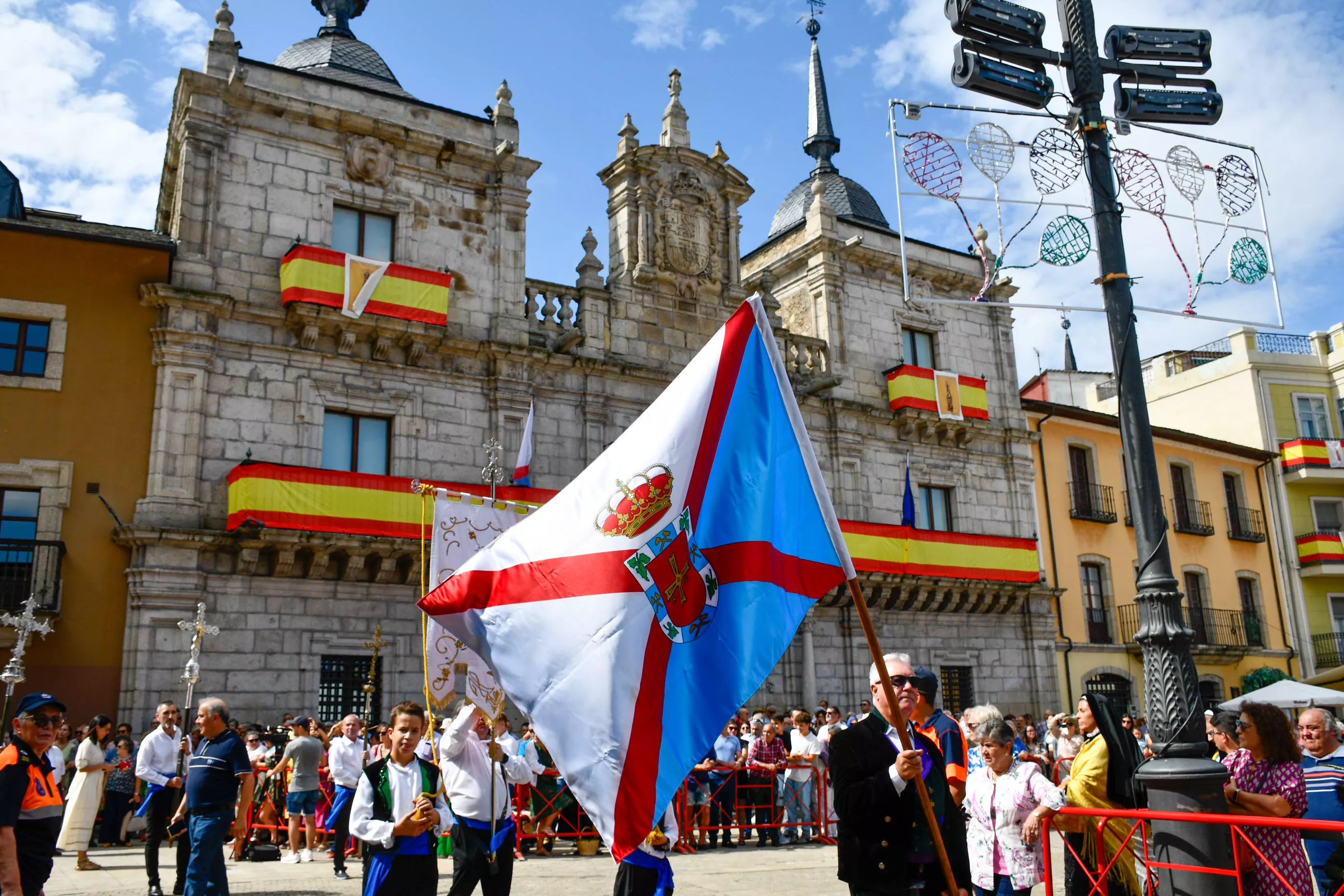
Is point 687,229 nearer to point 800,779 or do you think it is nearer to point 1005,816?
point 800,779

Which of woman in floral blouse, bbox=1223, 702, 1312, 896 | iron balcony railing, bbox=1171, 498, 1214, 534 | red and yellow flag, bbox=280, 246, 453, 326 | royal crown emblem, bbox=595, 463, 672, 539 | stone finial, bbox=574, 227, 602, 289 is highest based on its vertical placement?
stone finial, bbox=574, 227, 602, 289

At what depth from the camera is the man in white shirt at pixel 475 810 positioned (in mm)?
7809

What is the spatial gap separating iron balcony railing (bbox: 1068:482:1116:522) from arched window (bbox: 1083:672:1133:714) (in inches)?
165

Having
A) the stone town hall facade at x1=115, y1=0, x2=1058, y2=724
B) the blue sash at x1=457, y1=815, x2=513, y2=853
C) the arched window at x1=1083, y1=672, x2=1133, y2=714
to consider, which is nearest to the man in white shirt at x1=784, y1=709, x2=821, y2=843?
the stone town hall facade at x1=115, y1=0, x2=1058, y2=724

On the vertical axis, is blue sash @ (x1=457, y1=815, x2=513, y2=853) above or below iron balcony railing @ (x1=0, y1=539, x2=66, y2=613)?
below

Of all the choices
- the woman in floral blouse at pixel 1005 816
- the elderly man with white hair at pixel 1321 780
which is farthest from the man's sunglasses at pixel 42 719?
the elderly man with white hair at pixel 1321 780

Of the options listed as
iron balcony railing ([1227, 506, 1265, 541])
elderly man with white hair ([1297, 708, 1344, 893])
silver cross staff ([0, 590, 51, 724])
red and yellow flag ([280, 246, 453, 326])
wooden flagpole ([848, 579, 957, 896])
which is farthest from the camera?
iron balcony railing ([1227, 506, 1265, 541])

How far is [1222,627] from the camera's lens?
31547 mm

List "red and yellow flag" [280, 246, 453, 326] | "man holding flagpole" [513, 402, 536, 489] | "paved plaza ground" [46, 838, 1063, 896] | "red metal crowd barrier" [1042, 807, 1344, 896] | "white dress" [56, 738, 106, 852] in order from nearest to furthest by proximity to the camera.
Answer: "red metal crowd barrier" [1042, 807, 1344, 896], "paved plaza ground" [46, 838, 1063, 896], "white dress" [56, 738, 106, 852], "red and yellow flag" [280, 246, 453, 326], "man holding flagpole" [513, 402, 536, 489]

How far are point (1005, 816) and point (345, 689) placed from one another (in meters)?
14.4

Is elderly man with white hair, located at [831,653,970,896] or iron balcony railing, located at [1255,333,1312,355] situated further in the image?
iron balcony railing, located at [1255,333,1312,355]

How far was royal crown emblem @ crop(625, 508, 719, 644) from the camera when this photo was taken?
5.37m

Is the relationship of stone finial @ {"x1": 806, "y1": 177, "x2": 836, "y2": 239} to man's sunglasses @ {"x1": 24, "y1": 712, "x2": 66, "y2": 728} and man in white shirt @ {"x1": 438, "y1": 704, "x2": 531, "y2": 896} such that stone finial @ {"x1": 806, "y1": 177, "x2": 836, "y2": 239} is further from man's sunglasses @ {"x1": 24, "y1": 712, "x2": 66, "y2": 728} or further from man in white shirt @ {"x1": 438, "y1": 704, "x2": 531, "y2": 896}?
man's sunglasses @ {"x1": 24, "y1": 712, "x2": 66, "y2": 728}

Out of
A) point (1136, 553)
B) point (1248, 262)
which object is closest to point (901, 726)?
point (1248, 262)
